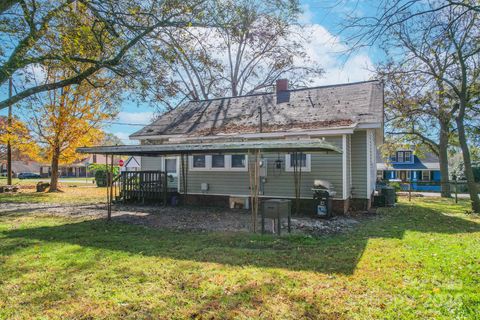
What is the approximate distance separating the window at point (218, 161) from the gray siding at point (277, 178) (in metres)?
0.28

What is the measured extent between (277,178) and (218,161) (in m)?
2.52

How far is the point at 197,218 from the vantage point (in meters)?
9.64

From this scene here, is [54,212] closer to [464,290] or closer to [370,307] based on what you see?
[370,307]

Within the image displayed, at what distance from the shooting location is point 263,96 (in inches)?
605

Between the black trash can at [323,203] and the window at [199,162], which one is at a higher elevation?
the window at [199,162]

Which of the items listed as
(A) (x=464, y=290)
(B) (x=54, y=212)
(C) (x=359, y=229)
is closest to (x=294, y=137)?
(C) (x=359, y=229)

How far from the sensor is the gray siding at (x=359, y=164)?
11.0 metres

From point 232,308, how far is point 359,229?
556 centimetres

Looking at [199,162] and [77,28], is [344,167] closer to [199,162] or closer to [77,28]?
[199,162]

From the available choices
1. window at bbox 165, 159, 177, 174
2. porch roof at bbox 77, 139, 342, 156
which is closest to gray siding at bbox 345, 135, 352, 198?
porch roof at bbox 77, 139, 342, 156

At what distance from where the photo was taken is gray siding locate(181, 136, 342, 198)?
10.6 m

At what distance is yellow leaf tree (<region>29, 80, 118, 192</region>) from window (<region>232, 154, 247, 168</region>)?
32.0ft

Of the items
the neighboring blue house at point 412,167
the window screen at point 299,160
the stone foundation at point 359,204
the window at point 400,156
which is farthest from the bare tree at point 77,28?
the window at point 400,156

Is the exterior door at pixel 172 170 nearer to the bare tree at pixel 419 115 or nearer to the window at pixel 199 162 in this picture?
the window at pixel 199 162
